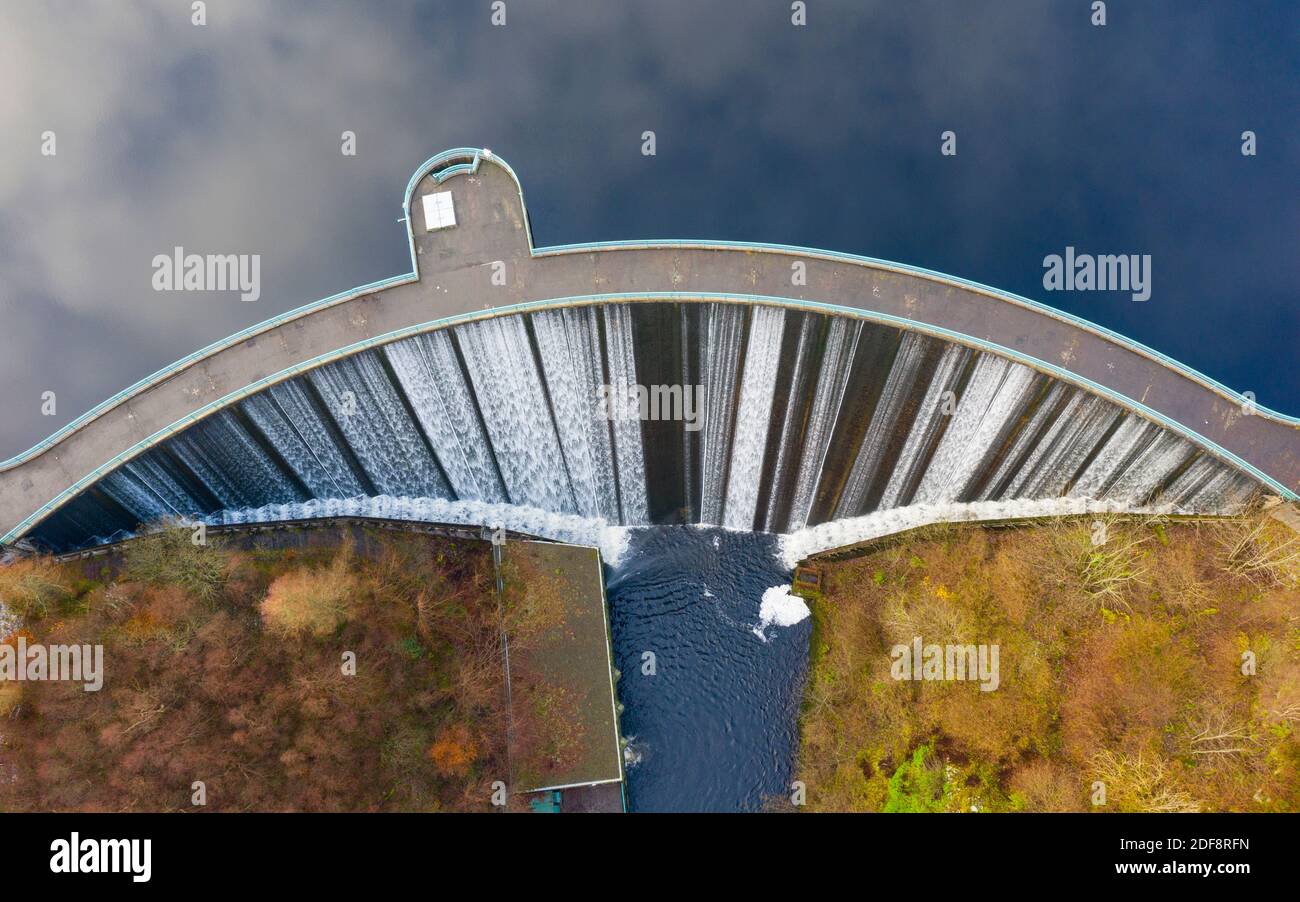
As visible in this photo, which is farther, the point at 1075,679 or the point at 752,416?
the point at 752,416

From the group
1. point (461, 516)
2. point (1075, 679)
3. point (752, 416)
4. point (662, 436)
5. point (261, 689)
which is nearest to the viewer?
point (261, 689)

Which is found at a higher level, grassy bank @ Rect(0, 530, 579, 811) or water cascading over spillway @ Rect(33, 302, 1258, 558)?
water cascading over spillway @ Rect(33, 302, 1258, 558)

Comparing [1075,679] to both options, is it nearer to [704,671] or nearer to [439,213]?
[704,671]

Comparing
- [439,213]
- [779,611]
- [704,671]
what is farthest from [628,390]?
[704,671]

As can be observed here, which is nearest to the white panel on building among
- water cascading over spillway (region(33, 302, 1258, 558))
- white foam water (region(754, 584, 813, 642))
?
water cascading over spillway (region(33, 302, 1258, 558))

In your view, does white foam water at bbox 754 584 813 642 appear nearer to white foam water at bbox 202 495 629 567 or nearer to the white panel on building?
white foam water at bbox 202 495 629 567

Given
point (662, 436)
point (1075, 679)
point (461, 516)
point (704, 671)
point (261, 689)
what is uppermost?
point (662, 436)

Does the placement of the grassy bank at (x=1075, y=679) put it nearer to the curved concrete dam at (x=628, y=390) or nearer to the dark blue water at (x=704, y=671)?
the dark blue water at (x=704, y=671)
